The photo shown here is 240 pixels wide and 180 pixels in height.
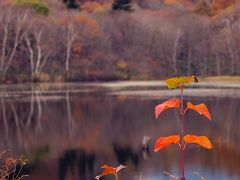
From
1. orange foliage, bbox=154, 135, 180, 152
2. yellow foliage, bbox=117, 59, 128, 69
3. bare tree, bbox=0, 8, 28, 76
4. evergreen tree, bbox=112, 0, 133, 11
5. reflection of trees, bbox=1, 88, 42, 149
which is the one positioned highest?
evergreen tree, bbox=112, 0, 133, 11

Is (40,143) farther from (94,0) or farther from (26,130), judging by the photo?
(94,0)

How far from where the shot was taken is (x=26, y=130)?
20.9 metres

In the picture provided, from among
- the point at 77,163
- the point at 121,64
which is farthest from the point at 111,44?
the point at 77,163

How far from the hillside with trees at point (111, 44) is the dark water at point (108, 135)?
2134 centimetres

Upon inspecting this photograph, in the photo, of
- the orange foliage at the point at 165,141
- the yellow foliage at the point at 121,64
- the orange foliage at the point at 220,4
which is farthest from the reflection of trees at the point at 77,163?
the orange foliage at the point at 220,4

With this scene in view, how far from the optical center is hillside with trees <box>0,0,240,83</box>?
2119 inches

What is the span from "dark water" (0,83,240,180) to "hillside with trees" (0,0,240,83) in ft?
70.0

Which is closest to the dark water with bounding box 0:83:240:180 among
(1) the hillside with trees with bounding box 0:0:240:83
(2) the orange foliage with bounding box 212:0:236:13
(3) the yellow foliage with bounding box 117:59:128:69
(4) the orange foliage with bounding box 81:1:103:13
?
(1) the hillside with trees with bounding box 0:0:240:83

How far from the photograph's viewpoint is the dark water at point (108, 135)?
13062 millimetres

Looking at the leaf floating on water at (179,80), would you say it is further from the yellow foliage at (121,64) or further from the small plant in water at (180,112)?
the yellow foliage at (121,64)

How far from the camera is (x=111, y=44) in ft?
202

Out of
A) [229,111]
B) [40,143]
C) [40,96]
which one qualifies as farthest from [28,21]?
[40,143]

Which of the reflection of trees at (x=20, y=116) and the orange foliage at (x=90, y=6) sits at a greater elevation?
the orange foliage at (x=90, y=6)

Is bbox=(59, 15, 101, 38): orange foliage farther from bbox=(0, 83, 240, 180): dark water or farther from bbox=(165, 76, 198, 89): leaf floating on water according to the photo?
bbox=(165, 76, 198, 89): leaf floating on water
